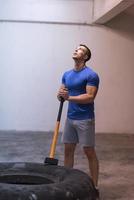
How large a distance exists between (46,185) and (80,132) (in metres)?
1.11

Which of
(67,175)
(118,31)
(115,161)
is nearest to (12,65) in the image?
(118,31)

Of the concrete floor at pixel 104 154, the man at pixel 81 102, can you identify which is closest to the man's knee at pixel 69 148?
the man at pixel 81 102

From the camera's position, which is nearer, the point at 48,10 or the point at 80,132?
the point at 80,132

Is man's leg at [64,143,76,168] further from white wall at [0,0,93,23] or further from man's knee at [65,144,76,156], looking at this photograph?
white wall at [0,0,93,23]

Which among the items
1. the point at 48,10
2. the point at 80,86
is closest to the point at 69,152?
the point at 80,86

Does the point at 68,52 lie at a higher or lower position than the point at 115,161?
higher

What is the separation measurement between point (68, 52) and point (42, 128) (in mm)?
1431

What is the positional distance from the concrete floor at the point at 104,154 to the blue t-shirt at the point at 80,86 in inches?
30.6

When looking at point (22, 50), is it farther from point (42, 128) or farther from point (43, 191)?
point (43, 191)

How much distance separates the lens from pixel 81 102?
11.8ft

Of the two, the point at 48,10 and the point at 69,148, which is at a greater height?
the point at 48,10

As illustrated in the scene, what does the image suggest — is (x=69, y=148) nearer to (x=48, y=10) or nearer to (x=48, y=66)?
(x=48, y=66)

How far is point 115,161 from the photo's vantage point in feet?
17.6

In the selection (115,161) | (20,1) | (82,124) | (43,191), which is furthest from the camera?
(20,1)
